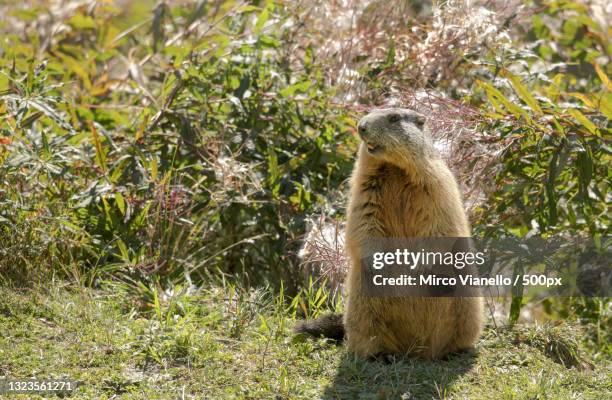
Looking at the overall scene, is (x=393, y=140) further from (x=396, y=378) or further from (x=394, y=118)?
(x=396, y=378)

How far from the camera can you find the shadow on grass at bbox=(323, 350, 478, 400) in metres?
4.35

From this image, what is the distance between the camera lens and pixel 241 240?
22.1ft

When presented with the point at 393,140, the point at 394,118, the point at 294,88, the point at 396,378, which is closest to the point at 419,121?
the point at 394,118

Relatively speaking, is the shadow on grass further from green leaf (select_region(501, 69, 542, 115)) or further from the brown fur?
green leaf (select_region(501, 69, 542, 115))

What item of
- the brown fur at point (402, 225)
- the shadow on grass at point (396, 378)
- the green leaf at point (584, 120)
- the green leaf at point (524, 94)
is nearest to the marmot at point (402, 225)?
the brown fur at point (402, 225)

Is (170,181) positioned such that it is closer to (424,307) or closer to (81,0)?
(424,307)

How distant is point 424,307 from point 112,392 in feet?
6.36

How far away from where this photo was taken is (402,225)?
4988 mm

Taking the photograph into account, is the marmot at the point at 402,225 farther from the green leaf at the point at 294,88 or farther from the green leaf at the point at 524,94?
the green leaf at the point at 294,88

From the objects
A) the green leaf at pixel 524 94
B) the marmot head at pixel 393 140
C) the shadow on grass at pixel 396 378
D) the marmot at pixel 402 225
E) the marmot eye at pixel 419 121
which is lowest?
the shadow on grass at pixel 396 378

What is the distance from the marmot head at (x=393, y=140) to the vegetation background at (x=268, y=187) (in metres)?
0.90

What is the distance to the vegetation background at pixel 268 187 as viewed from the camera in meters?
4.71

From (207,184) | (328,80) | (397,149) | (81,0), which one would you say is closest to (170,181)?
(207,184)

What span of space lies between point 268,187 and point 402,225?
196 centimetres
